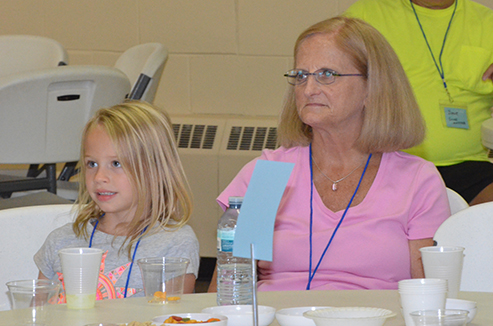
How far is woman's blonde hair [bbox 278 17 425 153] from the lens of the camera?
1837 mm

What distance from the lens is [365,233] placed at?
1729 millimetres

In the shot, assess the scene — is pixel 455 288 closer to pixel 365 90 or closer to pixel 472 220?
pixel 472 220

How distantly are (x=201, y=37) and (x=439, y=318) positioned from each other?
3397 millimetres

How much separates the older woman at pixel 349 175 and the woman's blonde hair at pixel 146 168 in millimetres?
128

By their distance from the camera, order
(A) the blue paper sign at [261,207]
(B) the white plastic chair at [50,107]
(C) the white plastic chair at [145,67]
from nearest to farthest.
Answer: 1. (A) the blue paper sign at [261,207]
2. (B) the white plastic chair at [50,107]
3. (C) the white plastic chair at [145,67]

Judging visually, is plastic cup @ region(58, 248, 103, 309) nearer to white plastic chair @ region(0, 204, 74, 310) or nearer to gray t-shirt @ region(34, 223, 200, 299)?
gray t-shirt @ region(34, 223, 200, 299)

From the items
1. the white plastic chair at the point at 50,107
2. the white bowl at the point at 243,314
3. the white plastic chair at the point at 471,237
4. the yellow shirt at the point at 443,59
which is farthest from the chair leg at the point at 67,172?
the white bowl at the point at 243,314

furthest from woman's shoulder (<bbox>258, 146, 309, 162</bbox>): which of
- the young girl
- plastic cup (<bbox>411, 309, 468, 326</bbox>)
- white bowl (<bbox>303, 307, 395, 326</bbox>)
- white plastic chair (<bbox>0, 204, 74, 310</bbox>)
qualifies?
plastic cup (<bbox>411, 309, 468, 326</bbox>)

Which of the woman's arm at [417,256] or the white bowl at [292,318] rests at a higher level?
the white bowl at [292,318]

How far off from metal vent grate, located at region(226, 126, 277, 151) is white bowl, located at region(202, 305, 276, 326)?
2791 mm

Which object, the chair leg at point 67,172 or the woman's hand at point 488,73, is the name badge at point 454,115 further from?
the chair leg at point 67,172

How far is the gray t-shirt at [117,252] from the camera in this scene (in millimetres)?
1693

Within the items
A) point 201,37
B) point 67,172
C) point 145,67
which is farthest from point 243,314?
point 201,37

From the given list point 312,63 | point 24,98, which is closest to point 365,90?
point 312,63
